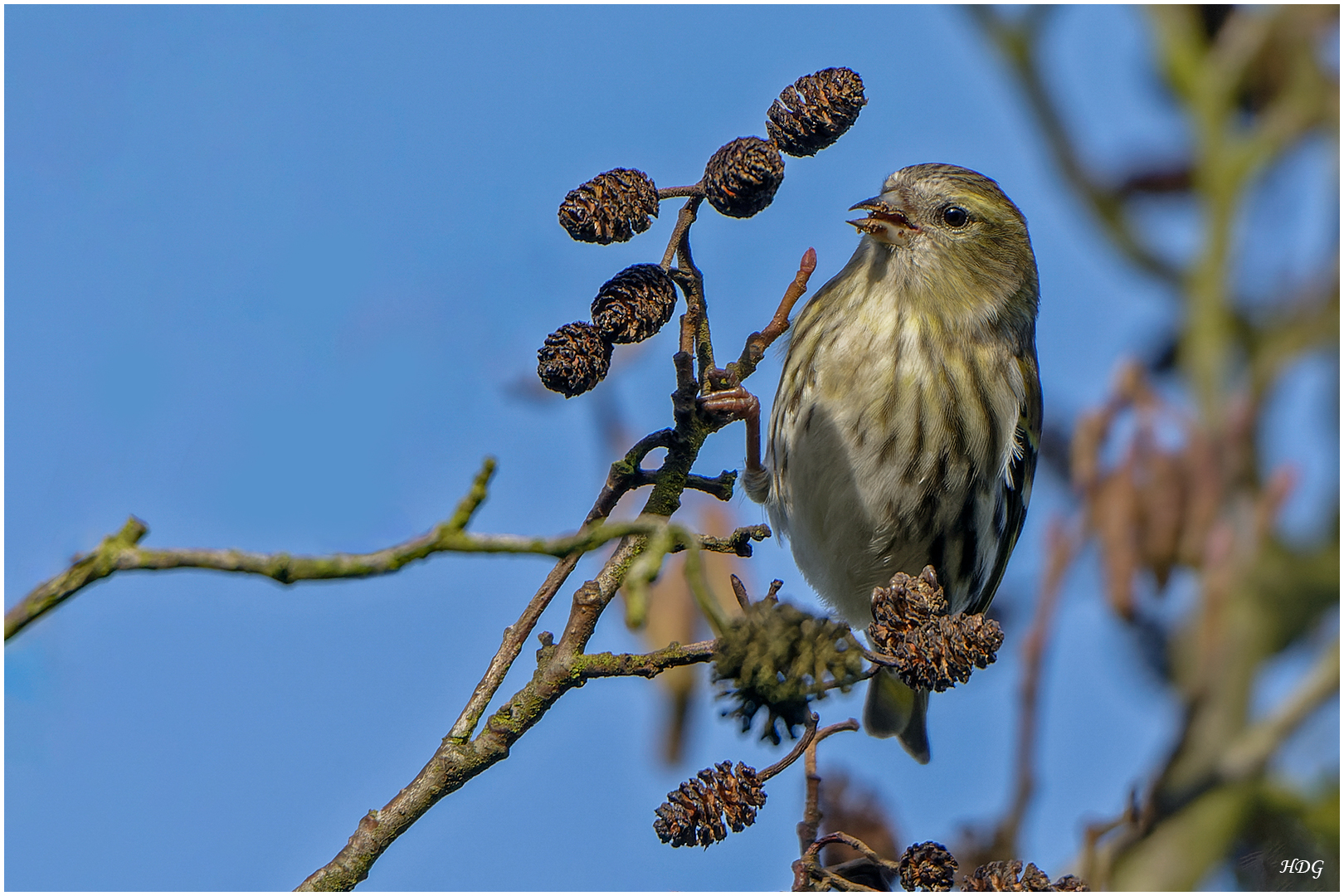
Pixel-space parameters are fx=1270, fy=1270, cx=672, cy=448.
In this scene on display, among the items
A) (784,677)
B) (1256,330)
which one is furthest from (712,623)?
(1256,330)

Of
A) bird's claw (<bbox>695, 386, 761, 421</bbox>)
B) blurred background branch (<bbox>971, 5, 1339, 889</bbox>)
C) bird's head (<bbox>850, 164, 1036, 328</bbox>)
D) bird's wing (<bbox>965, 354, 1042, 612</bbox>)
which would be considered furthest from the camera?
bird's wing (<bbox>965, 354, 1042, 612</bbox>)

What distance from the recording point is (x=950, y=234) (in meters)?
4.26

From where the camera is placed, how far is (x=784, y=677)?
1.96 m

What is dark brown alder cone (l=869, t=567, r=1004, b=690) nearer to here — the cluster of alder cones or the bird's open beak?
the cluster of alder cones

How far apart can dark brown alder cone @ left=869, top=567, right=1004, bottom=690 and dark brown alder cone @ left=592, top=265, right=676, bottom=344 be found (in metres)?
0.68

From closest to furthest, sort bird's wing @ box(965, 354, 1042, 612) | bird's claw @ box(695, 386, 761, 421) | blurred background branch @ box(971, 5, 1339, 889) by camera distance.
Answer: bird's claw @ box(695, 386, 761, 421)
blurred background branch @ box(971, 5, 1339, 889)
bird's wing @ box(965, 354, 1042, 612)

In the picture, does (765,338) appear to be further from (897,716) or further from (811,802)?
(897,716)

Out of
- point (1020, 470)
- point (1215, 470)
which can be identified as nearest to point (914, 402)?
point (1020, 470)

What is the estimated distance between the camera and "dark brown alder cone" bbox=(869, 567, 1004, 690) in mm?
2229

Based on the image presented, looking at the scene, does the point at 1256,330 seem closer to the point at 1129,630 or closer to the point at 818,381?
the point at 1129,630

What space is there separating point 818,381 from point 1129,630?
4.64 feet

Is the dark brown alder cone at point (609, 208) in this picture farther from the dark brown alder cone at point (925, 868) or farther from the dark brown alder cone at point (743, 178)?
the dark brown alder cone at point (925, 868)

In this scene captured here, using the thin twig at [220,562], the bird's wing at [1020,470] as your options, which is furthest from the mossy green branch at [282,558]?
the bird's wing at [1020,470]

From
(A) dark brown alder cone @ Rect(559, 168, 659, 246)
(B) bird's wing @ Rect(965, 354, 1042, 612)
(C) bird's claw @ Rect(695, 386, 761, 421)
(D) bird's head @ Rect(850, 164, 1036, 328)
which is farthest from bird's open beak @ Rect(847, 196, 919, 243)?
(A) dark brown alder cone @ Rect(559, 168, 659, 246)
